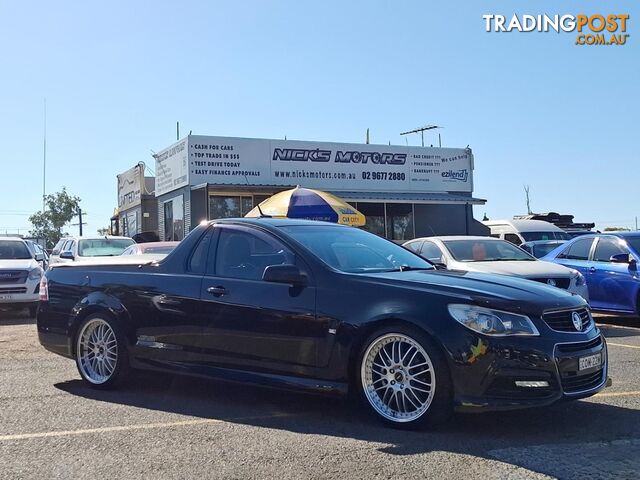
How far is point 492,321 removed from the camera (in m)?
4.71

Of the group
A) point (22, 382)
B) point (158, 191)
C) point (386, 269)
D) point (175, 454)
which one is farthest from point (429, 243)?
point (158, 191)

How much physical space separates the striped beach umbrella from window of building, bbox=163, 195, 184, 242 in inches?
383

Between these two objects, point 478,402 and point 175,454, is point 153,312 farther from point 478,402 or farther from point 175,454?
point 478,402

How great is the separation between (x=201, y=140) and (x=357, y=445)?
18.8 meters

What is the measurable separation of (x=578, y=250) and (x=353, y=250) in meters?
7.37

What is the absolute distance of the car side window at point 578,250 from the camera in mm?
11844

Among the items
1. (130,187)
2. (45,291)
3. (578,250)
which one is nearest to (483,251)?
(578,250)

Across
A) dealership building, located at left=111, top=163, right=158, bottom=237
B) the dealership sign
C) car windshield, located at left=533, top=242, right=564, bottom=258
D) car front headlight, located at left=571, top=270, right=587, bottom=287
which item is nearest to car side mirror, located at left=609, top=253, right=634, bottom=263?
car front headlight, located at left=571, top=270, right=587, bottom=287

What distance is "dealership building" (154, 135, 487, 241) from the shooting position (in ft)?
73.9

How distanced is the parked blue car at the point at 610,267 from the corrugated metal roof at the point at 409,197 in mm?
11313

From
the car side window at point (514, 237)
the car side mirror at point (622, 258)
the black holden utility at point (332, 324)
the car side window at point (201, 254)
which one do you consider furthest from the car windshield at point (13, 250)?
the car side window at point (514, 237)

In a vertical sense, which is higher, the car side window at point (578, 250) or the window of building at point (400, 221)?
the window of building at point (400, 221)

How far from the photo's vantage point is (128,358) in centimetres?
638

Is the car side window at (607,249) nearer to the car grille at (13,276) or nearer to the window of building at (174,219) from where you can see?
the car grille at (13,276)
